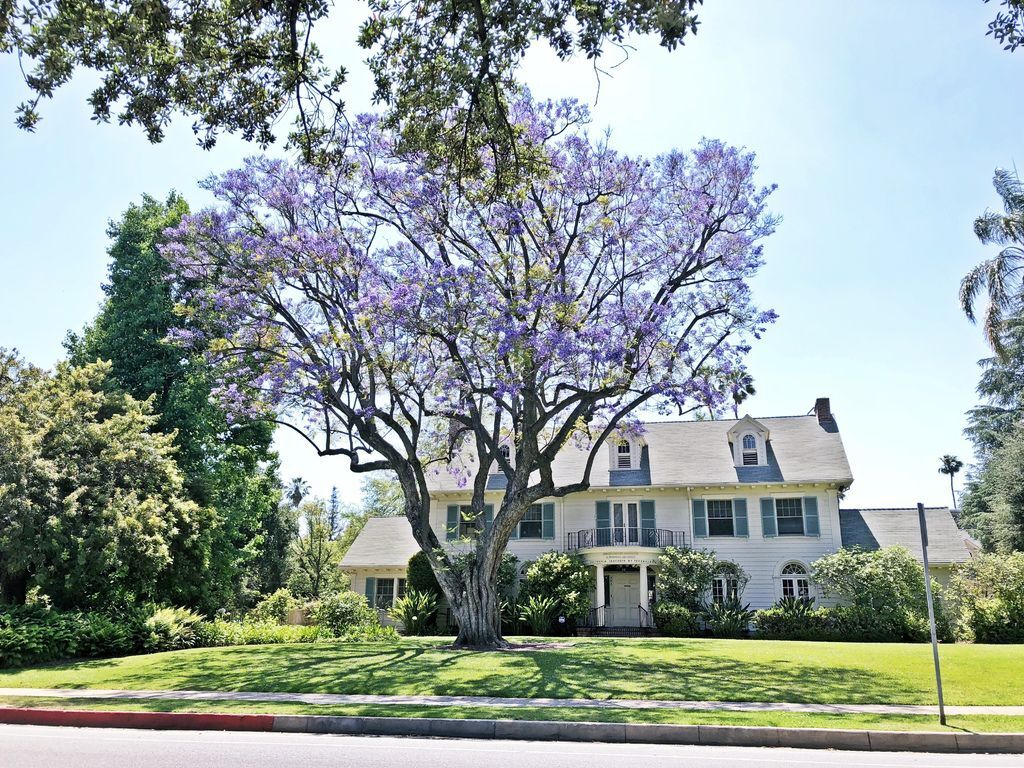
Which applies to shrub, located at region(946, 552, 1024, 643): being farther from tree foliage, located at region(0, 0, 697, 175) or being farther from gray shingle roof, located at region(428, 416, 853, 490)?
tree foliage, located at region(0, 0, 697, 175)

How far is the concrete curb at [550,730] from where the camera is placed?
28.3 ft

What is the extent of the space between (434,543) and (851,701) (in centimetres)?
1223

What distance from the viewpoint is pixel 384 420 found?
70.4 feet

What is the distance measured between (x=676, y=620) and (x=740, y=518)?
5.18 meters

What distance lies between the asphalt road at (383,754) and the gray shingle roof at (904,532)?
73.4ft

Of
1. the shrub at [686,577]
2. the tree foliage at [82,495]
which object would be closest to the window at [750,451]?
the shrub at [686,577]

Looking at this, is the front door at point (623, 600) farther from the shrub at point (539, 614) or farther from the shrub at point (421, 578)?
the shrub at point (421, 578)

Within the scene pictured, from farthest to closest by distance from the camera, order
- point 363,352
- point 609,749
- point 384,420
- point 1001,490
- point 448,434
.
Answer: point 1001,490 < point 448,434 < point 384,420 < point 363,352 < point 609,749

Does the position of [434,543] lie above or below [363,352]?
below

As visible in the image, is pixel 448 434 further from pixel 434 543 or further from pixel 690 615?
pixel 690 615

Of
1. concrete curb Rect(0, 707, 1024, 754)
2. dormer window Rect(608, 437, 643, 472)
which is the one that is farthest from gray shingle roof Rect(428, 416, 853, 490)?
concrete curb Rect(0, 707, 1024, 754)

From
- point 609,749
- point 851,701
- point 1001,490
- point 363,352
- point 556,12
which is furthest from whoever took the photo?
point 1001,490

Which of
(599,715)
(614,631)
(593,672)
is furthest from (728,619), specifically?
(599,715)

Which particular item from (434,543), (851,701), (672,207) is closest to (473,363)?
(434,543)
